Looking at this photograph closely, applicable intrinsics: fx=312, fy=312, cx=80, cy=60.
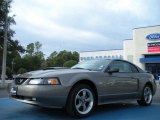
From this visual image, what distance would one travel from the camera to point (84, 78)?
6723mm

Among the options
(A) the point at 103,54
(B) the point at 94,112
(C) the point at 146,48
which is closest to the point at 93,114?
(B) the point at 94,112

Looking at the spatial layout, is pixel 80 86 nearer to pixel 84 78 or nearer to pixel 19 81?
pixel 84 78

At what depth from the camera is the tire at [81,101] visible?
6.39 m

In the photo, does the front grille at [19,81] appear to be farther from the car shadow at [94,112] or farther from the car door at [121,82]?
the car door at [121,82]

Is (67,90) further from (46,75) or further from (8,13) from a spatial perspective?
(8,13)

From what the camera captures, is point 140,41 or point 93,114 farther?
point 140,41

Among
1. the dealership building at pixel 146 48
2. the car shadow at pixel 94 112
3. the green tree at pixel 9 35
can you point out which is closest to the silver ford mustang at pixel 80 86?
the car shadow at pixel 94 112

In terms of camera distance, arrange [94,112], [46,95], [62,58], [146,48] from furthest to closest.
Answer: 1. [62,58]
2. [146,48]
3. [94,112]
4. [46,95]

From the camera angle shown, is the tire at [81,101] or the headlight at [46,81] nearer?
the headlight at [46,81]

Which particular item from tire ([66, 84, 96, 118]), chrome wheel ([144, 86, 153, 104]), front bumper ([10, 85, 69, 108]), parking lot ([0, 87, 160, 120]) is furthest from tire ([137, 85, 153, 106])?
front bumper ([10, 85, 69, 108])

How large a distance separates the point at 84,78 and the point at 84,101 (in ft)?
1.65

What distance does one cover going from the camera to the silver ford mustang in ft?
20.4

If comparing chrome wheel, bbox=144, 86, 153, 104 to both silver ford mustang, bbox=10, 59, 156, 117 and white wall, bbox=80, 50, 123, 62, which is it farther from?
white wall, bbox=80, 50, 123, 62

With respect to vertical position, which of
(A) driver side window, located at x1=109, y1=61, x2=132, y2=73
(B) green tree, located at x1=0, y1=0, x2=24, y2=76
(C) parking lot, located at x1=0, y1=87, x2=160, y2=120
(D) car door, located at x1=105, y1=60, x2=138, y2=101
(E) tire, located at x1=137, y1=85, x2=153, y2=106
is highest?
(B) green tree, located at x1=0, y1=0, x2=24, y2=76
